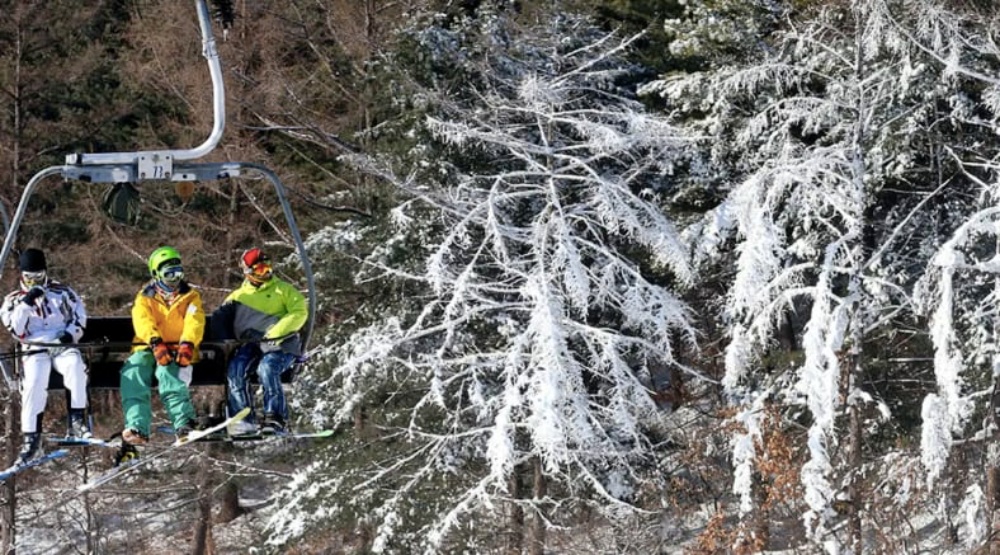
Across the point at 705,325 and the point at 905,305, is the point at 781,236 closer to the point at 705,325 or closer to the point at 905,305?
the point at 905,305

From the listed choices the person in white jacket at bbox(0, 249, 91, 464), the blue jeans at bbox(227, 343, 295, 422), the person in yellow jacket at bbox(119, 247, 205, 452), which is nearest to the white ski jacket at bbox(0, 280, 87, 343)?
the person in white jacket at bbox(0, 249, 91, 464)

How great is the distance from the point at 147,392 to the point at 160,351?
482 millimetres

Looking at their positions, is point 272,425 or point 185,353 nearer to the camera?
point 185,353

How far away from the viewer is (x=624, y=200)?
842 inches

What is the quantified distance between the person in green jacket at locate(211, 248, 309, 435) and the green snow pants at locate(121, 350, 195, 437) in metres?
0.38

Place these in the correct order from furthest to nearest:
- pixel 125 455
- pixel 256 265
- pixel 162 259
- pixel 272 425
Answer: pixel 272 425 → pixel 256 265 → pixel 125 455 → pixel 162 259

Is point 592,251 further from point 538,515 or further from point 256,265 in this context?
point 256,265

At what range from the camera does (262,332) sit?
1134 cm

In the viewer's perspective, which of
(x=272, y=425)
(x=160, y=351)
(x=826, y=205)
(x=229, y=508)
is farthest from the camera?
(x=229, y=508)

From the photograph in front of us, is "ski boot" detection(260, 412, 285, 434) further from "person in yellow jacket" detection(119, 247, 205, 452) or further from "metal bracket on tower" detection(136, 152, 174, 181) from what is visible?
"metal bracket on tower" detection(136, 152, 174, 181)

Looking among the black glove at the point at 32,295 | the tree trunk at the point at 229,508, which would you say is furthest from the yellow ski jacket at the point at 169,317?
the tree trunk at the point at 229,508

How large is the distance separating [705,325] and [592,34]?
6422 millimetres

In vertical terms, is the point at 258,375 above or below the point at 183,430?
above

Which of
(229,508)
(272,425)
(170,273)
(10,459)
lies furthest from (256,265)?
(229,508)
